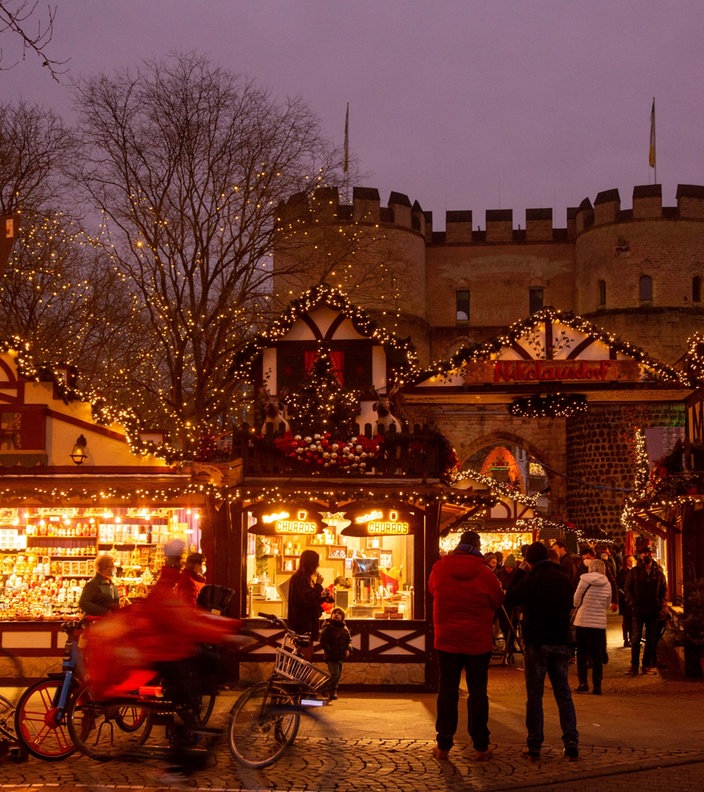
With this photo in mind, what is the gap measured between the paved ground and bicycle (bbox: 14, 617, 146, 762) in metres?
0.13

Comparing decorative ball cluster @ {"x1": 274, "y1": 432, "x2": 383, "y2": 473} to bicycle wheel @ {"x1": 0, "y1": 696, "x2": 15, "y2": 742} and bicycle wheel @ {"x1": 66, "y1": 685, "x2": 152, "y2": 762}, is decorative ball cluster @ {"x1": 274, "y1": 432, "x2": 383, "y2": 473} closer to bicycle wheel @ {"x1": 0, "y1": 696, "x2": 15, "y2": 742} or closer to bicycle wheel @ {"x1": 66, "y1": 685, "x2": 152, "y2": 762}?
bicycle wheel @ {"x1": 66, "y1": 685, "x2": 152, "y2": 762}

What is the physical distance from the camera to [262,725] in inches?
364

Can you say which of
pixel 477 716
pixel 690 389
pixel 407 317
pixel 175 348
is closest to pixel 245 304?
pixel 175 348

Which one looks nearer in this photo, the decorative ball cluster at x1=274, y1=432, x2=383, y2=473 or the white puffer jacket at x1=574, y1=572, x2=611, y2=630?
the white puffer jacket at x1=574, y1=572, x2=611, y2=630

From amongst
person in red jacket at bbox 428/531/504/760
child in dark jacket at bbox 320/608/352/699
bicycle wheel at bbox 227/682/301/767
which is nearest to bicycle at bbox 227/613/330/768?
bicycle wheel at bbox 227/682/301/767

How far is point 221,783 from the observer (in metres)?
8.87

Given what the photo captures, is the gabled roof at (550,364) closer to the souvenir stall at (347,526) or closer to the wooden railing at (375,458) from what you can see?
the souvenir stall at (347,526)

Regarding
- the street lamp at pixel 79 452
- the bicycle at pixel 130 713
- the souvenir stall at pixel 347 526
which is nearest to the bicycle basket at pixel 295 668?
the bicycle at pixel 130 713

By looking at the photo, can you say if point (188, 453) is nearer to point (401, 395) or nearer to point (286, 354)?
point (286, 354)

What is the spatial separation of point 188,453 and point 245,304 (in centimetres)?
1227

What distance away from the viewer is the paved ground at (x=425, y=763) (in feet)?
28.9

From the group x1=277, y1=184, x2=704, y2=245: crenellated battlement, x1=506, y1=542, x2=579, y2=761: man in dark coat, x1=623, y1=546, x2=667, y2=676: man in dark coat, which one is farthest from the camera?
x1=277, y1=184, x2=704, y2=245: crenellated battlement

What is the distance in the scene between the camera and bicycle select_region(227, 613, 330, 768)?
909cm

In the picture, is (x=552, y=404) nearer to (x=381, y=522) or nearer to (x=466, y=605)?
(x=381, y=522)
